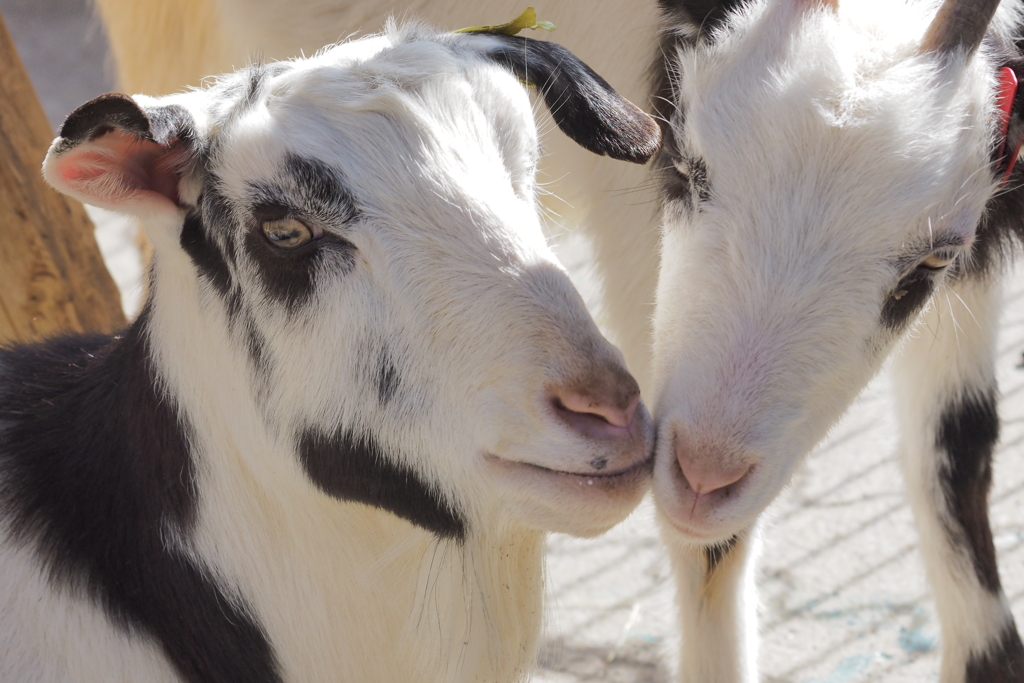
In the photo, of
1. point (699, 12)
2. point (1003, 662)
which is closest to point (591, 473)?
point (699, 12)

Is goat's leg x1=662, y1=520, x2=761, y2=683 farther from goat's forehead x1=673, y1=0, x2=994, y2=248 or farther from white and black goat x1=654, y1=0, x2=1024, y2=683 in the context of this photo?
goat's forehead x1=673, y1=0, x2=994, y2=248

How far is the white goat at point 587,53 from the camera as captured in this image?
306cm

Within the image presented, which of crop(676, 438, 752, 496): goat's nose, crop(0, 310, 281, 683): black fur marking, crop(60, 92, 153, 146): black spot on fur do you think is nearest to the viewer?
crop(60, 92, 153, 146): black spot on fur

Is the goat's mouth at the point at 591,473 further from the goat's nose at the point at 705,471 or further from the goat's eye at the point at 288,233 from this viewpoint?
the goat's eye at the point at 288,233

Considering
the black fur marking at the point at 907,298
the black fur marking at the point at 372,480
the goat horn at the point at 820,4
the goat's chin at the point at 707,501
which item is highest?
the goat horn at the point at 820,4

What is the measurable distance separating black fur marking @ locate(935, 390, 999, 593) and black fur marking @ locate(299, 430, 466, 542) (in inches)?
78.6

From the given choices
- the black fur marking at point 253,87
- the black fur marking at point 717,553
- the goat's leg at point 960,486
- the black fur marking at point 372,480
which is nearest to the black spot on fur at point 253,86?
the black fur marking at point 253,87

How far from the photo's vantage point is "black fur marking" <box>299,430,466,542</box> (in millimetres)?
1854

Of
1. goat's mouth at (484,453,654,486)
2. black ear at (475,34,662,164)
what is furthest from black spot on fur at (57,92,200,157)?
goat's mouth at (484,453,654,486)

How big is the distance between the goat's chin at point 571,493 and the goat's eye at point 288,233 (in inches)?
20.1

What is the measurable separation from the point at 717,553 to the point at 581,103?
Result: 1.68 meters

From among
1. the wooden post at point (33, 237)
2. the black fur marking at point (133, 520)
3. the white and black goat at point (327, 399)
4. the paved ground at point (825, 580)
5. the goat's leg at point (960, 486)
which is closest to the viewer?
the white and black goat at point (327, 399)

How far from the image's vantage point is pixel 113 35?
167 inches

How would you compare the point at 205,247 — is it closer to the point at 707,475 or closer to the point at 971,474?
the point at 707,475
